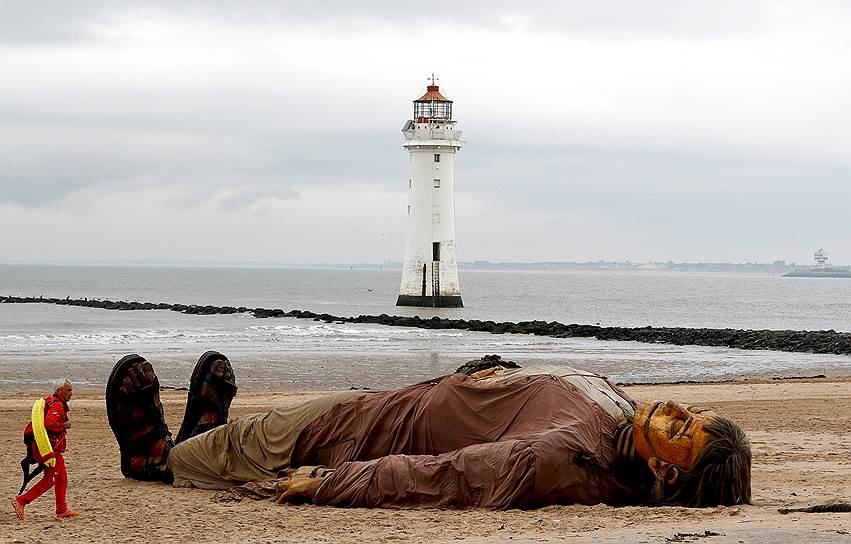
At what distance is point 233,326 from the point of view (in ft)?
162

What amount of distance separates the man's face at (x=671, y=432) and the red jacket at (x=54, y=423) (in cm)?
459

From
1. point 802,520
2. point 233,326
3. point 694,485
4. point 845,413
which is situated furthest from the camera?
point 233,326

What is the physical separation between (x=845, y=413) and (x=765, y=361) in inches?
700

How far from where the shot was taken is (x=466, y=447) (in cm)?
972

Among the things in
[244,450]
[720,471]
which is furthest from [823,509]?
[244,450]

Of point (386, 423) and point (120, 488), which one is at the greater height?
point (386, 423)

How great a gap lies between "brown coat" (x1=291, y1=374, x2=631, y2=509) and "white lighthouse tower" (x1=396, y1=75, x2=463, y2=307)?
42251mm

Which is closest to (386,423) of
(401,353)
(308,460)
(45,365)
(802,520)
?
(308,460)

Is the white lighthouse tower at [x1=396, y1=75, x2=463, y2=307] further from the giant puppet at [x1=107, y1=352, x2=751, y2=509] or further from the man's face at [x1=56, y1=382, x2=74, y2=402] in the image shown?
the man's face at [x1=56, y1=382, x2=74, y2=402]

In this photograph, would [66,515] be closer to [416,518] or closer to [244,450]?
[244,450]

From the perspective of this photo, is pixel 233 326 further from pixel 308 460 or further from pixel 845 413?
pixel 308 460

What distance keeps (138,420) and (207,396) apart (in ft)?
2.38

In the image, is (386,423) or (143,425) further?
(143,425)

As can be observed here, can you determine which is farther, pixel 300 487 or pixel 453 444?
pixel 453 444
